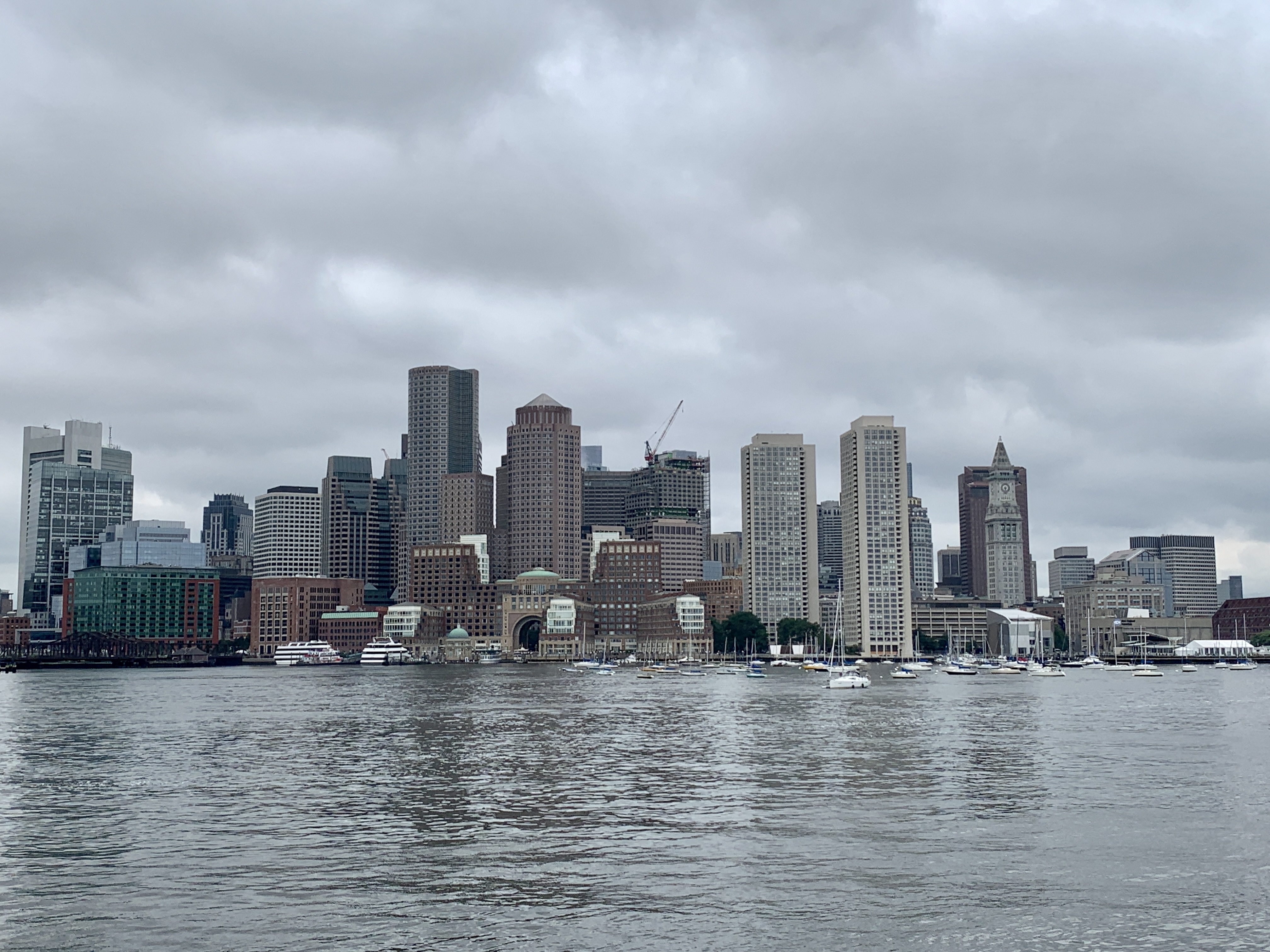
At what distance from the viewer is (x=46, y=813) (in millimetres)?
61344

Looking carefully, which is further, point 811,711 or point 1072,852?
point 811,711

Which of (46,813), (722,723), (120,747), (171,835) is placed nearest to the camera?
(171,835)

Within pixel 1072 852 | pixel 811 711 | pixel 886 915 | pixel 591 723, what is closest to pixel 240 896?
pixel 886 915

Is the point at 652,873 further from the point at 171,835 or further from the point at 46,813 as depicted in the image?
the point at 46,813

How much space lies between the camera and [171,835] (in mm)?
54812

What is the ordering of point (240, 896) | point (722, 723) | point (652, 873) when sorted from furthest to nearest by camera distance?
point (722, 723) < point (652, 873) < point (240, 896)

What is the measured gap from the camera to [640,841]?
5275 cm

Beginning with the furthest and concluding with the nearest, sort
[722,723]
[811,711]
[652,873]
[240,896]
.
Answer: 1. [811,711]
2. [722,723]
3. [652,873]
4. [240,896]

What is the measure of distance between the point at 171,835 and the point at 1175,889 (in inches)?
1561

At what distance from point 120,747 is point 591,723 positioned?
43.3 meters

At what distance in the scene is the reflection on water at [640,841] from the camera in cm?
3822

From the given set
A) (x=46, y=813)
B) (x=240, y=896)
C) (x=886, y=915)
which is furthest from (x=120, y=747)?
(x=886, y=915)

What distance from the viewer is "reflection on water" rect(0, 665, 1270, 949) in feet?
125

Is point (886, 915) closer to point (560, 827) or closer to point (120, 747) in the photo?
point (560, 827)
